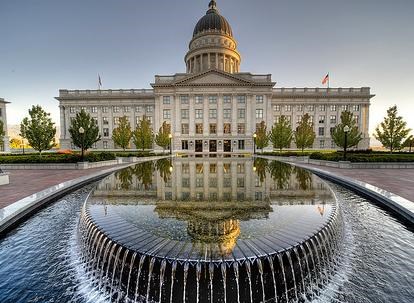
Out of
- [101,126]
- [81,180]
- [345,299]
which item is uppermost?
[101,126]

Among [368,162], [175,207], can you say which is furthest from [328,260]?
[368,162]

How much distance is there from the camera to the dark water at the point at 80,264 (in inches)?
167

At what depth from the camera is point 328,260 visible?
203 inches

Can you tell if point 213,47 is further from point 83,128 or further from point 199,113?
point 83,128

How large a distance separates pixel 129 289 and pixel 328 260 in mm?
4852

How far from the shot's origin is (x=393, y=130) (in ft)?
97.9

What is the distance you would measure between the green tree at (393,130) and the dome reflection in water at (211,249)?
3218 cm

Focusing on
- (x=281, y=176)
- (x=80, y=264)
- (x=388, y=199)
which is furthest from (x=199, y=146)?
(x=80, y=264)

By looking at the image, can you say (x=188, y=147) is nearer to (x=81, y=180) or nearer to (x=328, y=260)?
(x=81, y=180)

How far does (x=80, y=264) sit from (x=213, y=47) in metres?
68.6

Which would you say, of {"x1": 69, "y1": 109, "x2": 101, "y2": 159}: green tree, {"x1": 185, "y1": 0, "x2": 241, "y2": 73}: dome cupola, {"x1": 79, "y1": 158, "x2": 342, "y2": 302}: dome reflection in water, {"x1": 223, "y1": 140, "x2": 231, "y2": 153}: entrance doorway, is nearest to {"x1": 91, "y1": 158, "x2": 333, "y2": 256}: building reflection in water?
{"x1": 79, "y1": 158, "x2": 342, "y2": 302}: dome reflection in water

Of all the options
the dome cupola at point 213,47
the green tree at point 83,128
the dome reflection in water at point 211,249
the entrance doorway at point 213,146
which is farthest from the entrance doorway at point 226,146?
the dome reflection in water at point 211,249

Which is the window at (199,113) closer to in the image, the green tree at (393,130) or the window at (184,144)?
the window at (184,144)

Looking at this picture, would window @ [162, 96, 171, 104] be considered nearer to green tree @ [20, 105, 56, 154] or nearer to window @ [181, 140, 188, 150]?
window @ [181, 140, 188, 150]
